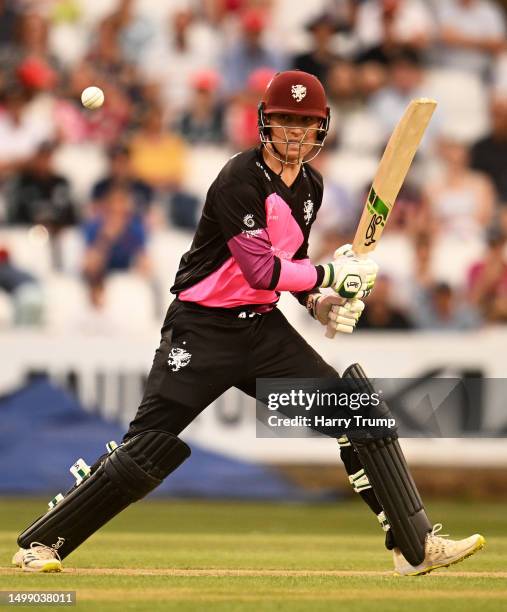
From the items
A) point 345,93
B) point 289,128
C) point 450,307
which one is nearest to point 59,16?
point 345,93

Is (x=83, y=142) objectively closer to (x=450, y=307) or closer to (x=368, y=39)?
(x=368, y=39)

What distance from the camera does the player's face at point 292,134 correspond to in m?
5.81

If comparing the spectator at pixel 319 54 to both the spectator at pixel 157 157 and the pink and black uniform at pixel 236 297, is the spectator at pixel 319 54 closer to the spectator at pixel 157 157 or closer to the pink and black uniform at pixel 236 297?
the spectator at pixel 157 157

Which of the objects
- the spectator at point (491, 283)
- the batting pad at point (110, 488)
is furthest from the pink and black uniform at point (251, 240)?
the spectator at point (491, 283)

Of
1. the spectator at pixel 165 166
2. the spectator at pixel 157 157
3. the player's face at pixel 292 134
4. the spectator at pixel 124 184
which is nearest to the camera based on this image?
the player's face at pixel 292 134

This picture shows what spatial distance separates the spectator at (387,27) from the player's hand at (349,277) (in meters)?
8.62

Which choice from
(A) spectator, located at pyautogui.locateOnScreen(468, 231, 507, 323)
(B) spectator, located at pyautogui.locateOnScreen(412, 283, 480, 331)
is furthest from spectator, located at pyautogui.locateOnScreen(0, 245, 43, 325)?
(A) spectator, located at pyautogui.locateOnScreen(468, 231, 507, 323)

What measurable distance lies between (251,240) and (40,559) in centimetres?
147

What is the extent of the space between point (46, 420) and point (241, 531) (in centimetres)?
288

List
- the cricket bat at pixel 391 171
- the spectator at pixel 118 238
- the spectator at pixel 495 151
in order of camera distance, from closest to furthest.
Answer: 1. the cricket bat at pixel 391 171
2. the spectator at pixel 118 238
3. the spectator at pixel 495 151

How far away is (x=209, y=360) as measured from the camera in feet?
19.0

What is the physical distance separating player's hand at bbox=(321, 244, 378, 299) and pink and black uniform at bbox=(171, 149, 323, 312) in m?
0.05

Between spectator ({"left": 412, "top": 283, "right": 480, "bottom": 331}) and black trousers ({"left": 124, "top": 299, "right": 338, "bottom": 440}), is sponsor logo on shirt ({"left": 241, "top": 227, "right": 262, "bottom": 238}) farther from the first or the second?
spectator ({"left": 412, "top": 283, "right": 480, "bottom": 331})

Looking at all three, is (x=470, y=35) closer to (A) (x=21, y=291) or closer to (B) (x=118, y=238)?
(B) (x=118, y=238)
